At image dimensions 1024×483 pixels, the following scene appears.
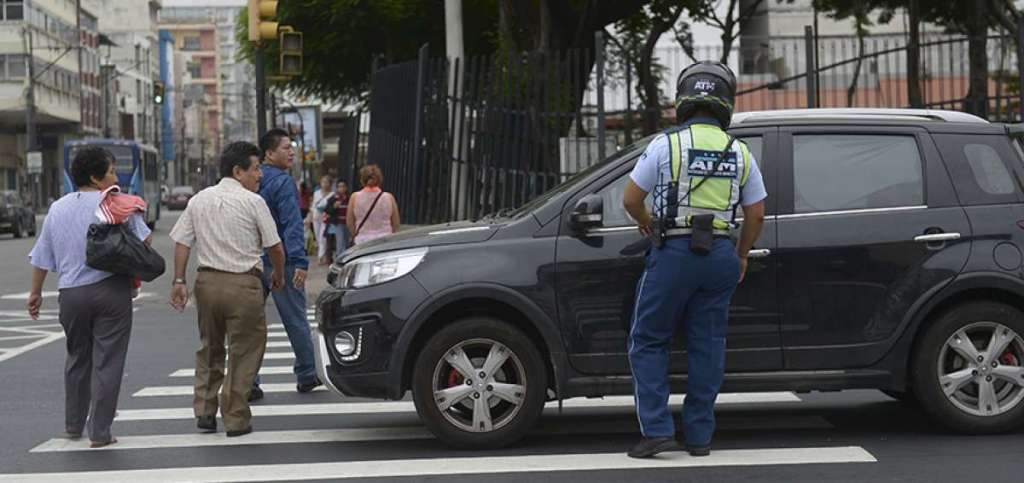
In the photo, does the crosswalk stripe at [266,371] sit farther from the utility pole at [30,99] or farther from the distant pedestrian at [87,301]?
the utility pole at [30,99]

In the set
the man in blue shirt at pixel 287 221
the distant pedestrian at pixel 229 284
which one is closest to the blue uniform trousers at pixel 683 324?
the distant pedestrian at pixel 229 284

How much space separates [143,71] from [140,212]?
130150 mm

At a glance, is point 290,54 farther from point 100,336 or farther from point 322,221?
point 100,336

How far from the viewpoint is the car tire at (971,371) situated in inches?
344

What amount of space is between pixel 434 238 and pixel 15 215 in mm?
47201

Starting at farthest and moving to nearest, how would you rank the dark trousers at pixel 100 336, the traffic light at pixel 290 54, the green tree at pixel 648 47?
the traffic light at pixel 290 54 < the green tree at pixel 648 47 < the dark trousers at pixel 100 336

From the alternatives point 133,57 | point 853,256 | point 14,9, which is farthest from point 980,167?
point 133,57

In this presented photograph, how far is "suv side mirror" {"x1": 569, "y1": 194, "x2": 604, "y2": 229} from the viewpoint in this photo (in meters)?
8.52

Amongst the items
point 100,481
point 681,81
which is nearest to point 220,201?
point 100,481

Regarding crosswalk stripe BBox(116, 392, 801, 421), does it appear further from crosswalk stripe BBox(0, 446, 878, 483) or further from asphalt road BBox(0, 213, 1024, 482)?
crosswalk stripe BBox(0, 446, 878, 483)

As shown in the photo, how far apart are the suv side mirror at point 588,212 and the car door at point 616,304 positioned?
1.8 inches

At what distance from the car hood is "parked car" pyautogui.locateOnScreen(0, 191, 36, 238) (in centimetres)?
4600

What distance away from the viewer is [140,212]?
952 centimetres

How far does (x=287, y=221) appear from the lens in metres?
11.1
